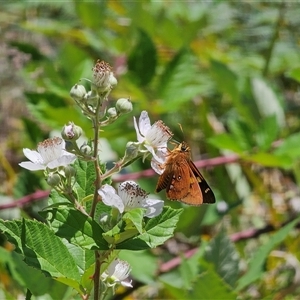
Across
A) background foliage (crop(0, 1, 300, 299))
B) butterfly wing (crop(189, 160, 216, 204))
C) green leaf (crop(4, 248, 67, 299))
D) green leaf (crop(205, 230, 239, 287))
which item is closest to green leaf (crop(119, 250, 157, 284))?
background foliage (crop(0, 1, 300, 299))

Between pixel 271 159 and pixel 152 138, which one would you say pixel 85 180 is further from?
pixel 271 159

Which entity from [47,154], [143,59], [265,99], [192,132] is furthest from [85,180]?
[192,132]

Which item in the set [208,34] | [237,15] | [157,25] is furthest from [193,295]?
[237,15]

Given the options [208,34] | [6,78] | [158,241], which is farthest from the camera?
[6,78]

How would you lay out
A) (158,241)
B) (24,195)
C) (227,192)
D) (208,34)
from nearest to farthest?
(158,241), (24,195), (227,192), (208,34)

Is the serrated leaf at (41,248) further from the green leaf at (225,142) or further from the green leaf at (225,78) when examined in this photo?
the green leaf at (225,78)

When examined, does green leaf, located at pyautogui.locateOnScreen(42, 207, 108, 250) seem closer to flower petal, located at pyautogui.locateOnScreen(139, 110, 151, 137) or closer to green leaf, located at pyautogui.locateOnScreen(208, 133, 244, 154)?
flower petal, located at pyautogui.locateOnScreen(139, 110, 151, 137)

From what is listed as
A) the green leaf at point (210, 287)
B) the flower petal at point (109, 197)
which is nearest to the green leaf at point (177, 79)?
the green leaf at point (210, 287)

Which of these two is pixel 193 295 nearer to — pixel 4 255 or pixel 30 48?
pixel 4 255
